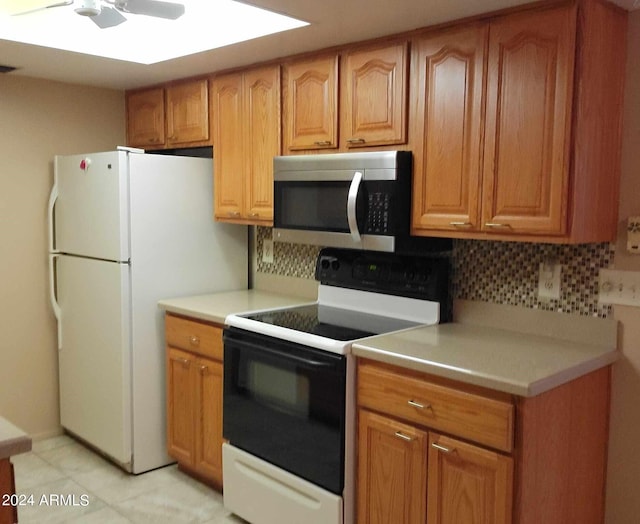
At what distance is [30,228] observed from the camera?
3504 millimetres

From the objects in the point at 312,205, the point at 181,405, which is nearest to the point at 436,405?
the point at 312,205

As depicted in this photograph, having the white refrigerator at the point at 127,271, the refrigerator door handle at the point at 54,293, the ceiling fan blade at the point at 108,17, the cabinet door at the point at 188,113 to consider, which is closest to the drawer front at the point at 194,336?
the white refrigerator at the point at 127,271

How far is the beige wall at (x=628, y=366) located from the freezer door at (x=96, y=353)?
2174 millimetres

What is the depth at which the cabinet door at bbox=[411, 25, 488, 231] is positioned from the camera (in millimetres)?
2209

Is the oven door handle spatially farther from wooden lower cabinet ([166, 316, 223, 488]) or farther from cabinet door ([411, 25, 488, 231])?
cabinet door ([411, 25, 488, 231])

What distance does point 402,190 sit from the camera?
7.91ft

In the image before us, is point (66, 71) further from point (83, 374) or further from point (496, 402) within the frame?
point (496, 402)

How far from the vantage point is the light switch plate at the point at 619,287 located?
6.97 ft

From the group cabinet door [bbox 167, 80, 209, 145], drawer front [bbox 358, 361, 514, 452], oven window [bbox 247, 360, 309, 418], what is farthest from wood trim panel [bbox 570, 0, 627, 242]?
cabinet door [bbox 167, 80, 209, 145]

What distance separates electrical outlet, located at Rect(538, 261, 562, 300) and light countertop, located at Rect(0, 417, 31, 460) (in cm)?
179

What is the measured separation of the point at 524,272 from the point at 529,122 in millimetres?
602

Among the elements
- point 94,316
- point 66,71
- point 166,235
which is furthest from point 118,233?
point 66,71

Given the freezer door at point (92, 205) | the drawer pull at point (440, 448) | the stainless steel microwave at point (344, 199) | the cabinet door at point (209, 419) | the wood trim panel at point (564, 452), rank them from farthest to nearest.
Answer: the freezer door at point (92, 205)
the cabinet door at point (209, 419)
the stainless steel microwave at point (344, 199)
the drawer pull at point (440, 448)
the wood trim panel at point (564, 452)

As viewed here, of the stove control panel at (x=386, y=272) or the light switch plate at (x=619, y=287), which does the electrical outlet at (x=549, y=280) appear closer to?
the light switch plate at (x=619, y=287)
